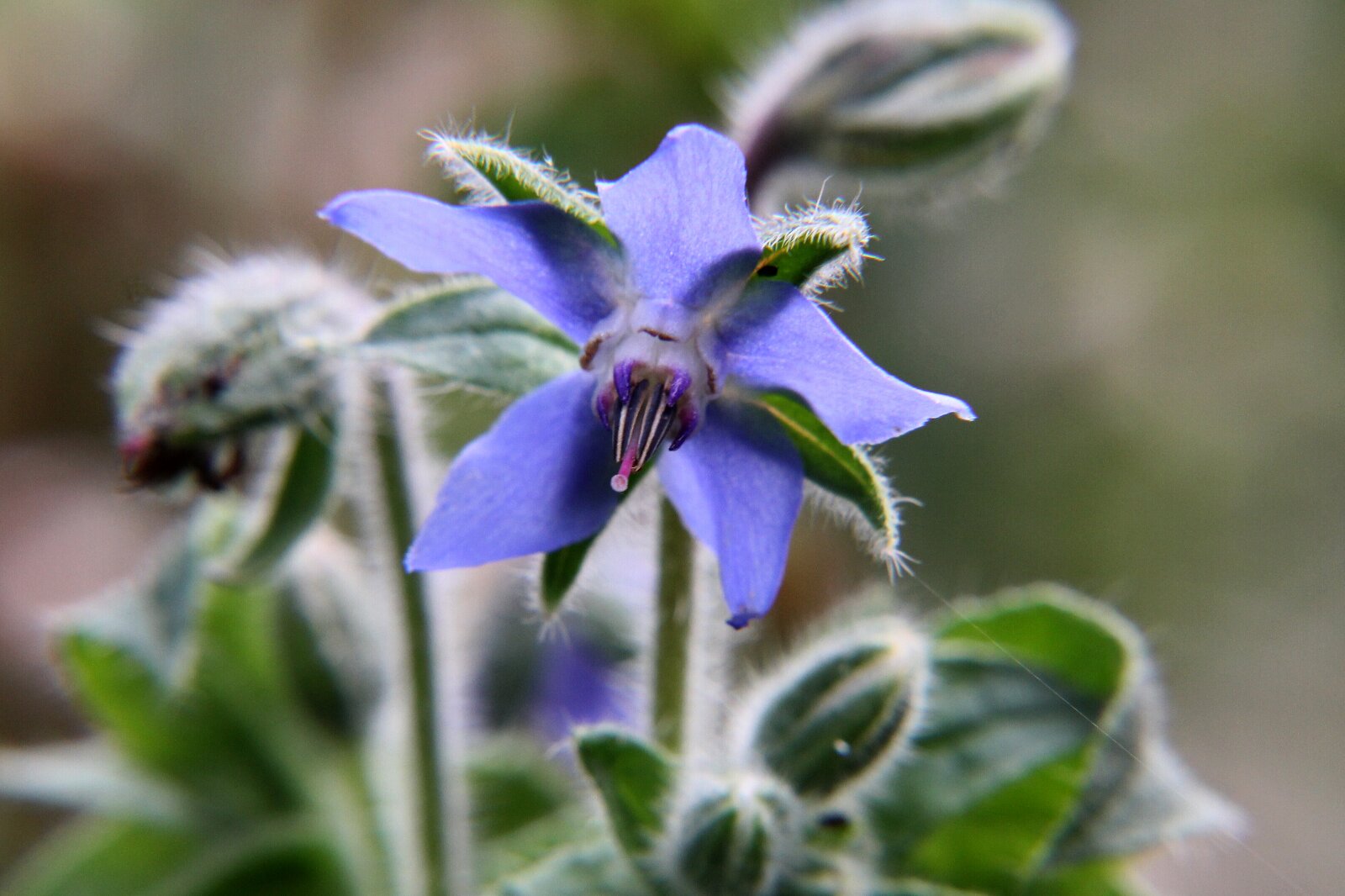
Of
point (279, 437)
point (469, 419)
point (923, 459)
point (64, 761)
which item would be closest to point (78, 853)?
point (64, 761)

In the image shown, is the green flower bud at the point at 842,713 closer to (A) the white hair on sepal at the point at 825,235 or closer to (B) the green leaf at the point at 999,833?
(B) the green leaf at the point at 999,833

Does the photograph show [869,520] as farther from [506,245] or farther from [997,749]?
[997,749]

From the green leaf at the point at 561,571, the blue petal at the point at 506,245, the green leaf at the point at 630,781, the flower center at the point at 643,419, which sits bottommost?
the green leaf at the point at 630,781

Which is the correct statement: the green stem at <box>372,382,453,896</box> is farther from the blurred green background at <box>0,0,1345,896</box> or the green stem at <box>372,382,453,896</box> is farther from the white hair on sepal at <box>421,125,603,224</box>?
the blurred green background at <box>0,0,1345,896</box>

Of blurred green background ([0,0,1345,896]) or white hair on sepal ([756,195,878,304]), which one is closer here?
white hair on sepal ([756,195,878,304])

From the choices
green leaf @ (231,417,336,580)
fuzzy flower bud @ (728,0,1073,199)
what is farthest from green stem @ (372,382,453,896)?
fuzzy flower bud @ (728,0,1073,199)

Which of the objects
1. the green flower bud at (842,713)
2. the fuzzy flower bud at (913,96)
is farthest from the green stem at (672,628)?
the fuzzy flower bud at (913,96)
